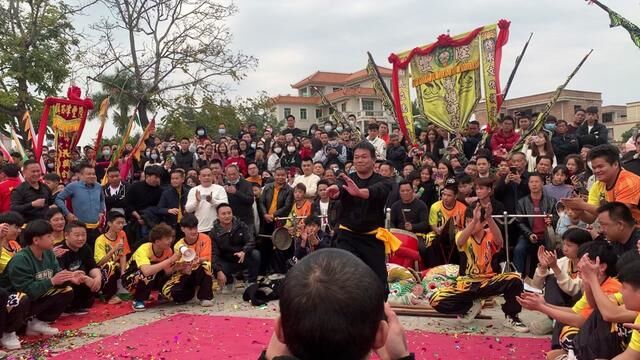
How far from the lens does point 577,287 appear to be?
4.29m

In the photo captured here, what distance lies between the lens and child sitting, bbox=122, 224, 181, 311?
636cm

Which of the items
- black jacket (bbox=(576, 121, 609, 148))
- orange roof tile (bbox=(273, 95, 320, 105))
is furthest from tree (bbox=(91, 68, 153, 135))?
orange roof tile (bbox=(273, 95, 320, 105))

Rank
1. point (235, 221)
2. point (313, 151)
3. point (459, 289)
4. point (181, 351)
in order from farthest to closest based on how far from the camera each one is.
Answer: point (313, 151), point (235, 221), point (459, 289), point (181, 351)

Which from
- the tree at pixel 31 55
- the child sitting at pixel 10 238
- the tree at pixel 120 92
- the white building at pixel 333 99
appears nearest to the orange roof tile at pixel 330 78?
the white building at pixel 333 99

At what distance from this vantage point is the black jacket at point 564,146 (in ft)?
28.8

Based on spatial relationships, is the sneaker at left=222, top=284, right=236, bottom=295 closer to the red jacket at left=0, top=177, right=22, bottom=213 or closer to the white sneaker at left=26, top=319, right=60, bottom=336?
the white sneaker at left=26, top=319, right=60, bottom=336

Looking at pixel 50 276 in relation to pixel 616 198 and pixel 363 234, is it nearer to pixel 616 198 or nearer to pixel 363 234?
pixel 363 234

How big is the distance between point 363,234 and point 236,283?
3480 mm

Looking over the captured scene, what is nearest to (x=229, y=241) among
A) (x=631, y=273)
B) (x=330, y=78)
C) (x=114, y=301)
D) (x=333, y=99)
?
(x=114, y=301)

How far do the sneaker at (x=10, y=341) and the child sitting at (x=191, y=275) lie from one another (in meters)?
1.79

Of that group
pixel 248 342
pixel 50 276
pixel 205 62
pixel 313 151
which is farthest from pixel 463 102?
pixel 205 62

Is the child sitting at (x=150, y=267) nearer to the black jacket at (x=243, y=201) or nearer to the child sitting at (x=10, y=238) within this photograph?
the child sitting at (x=10, y=238)

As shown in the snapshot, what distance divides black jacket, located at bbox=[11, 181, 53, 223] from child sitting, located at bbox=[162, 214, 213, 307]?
6.80 ft

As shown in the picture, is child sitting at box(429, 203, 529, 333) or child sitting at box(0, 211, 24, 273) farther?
child sitting at box(0, 211, 24, 273)
